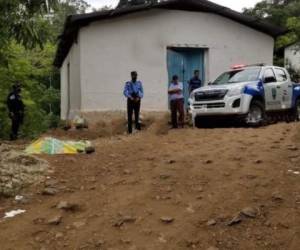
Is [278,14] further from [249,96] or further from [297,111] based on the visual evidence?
[249,96]

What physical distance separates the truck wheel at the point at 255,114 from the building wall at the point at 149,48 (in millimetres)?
4404

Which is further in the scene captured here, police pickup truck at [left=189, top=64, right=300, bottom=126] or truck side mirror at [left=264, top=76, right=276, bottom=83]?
truck side mirror at [left=264, top=76, right=276, bottom=83]

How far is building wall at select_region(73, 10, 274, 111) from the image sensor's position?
59.9 ft

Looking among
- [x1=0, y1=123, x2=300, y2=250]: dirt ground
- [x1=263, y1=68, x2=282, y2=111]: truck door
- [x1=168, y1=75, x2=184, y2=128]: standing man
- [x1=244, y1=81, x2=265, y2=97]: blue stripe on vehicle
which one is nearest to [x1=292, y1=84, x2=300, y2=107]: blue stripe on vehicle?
[x1=263, y1=68, x2=282, y2=111]: truck door

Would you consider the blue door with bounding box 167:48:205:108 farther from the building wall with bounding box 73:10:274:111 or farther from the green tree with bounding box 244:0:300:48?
the green tree with bounding box 244:0:300:48

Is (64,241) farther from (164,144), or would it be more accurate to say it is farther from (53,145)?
(164,144)

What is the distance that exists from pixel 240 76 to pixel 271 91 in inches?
35.9

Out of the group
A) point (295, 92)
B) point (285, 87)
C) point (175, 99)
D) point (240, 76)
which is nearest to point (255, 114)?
point (240, 76)

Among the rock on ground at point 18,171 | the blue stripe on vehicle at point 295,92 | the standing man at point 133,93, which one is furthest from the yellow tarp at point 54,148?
the blue stripe on vehicle at point 295,92

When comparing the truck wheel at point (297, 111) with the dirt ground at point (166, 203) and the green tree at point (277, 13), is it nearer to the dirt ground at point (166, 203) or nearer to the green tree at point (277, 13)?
the dirt ground at point (166, 203)

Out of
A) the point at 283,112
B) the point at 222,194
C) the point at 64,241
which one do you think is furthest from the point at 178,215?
the point at 283,112

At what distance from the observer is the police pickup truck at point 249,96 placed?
14.9 metres

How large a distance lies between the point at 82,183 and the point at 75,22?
10.2m

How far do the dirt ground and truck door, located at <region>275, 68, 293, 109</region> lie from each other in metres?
6.02
